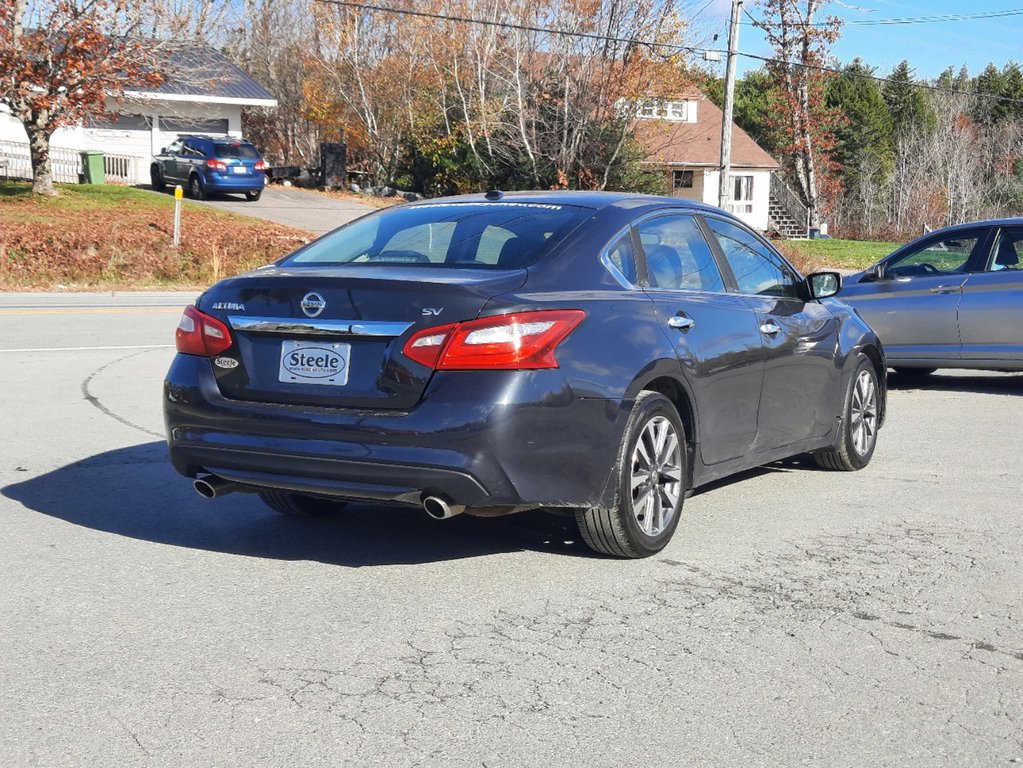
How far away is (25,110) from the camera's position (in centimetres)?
3312

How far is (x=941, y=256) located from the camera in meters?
12.7

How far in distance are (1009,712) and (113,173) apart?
44780 mm

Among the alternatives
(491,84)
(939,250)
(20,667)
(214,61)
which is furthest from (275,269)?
(214,61)

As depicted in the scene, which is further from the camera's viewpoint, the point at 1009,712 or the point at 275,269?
the point at 275,269

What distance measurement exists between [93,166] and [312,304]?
37749 mm

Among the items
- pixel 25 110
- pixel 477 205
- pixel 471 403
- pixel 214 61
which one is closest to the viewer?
pixel 471 403

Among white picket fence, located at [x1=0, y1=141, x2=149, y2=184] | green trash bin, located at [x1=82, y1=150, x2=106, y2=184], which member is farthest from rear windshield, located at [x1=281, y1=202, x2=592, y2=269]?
white picket fence, located at [x1=0, y1=141, x2=149, y2=184]

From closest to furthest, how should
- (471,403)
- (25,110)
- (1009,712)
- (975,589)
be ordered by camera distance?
1. (1009,712)
2. (471,403)
3. (975,589)
4. (25,110)

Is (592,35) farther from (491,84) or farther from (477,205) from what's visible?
(477,205)

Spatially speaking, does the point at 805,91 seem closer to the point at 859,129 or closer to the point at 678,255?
the point at 859,129

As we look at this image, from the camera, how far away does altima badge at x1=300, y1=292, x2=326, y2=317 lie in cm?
566

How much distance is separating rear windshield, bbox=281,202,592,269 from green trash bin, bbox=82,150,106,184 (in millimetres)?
36462

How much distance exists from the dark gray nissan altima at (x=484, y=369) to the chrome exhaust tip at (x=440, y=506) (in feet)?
0.04

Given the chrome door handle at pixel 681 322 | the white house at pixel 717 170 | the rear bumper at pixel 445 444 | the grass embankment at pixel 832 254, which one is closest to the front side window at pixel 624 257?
the chrome door handle at pixel 681 322
